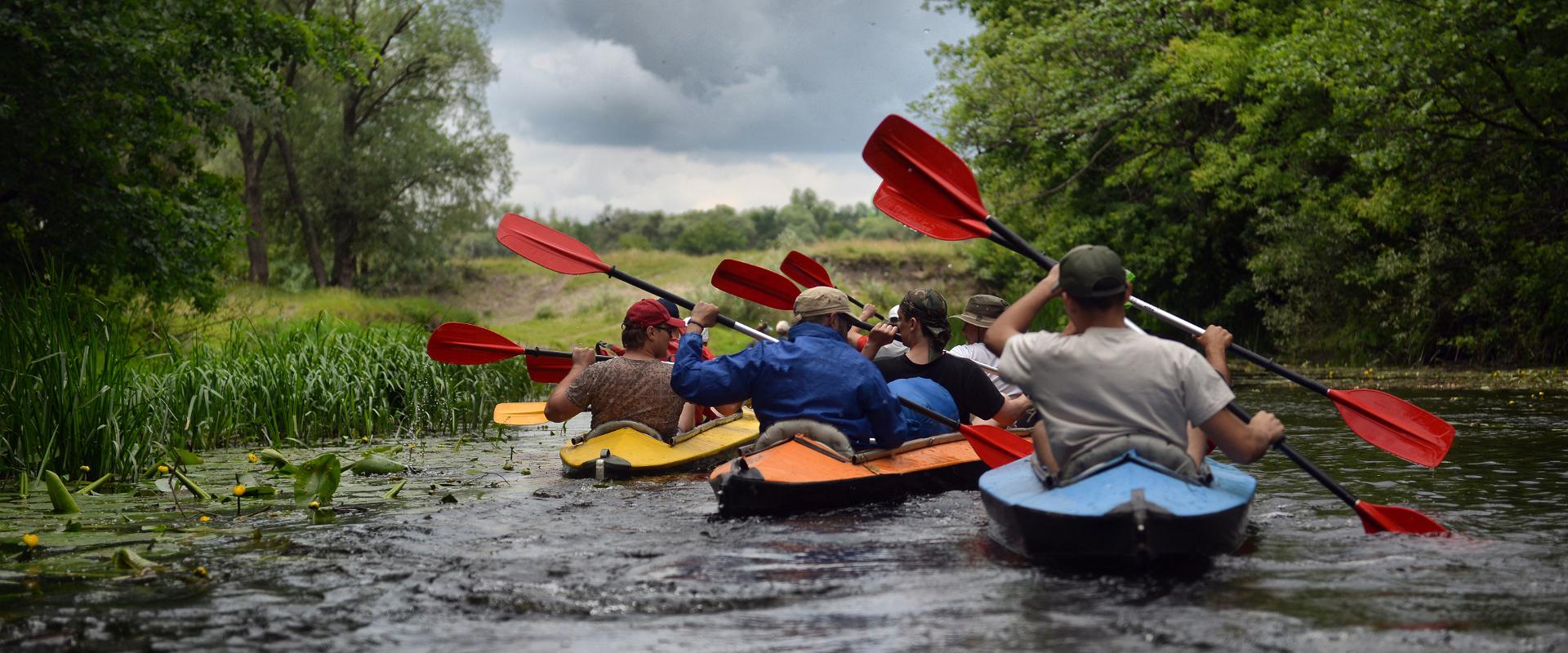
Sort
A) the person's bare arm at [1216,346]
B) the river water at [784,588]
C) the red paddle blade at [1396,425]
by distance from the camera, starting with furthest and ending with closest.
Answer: the red paddle blade at [1396,425], the person's bare arm at [1216,346], the river water at [784,588]

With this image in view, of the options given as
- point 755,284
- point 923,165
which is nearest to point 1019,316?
point 923,165

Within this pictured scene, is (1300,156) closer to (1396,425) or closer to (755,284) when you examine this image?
(755,284)

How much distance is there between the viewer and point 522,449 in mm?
10055

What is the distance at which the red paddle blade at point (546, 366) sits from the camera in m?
9.24

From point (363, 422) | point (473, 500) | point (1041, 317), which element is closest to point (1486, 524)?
point (473, 500)

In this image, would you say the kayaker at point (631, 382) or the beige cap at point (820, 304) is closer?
the beige cap at point (820, 304)

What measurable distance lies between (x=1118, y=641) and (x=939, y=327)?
3.78 m

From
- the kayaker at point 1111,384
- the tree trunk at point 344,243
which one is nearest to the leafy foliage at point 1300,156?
the kayaker at point 1111,384

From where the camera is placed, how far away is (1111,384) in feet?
14.5

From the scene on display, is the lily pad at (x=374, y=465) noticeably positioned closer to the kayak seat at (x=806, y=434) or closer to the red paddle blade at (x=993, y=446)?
the kayak seat at (x=806, y=434)

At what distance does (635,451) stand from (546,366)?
75.9 inches

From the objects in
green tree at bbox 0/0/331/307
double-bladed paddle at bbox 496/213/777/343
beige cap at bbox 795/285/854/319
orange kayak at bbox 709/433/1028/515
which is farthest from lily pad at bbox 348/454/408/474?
green tree at bbox 0/0/331/307

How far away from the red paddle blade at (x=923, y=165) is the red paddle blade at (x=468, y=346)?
148 inches

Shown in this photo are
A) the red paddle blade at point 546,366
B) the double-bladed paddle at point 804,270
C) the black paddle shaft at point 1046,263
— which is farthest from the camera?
the double-bladed paddle at point 804,270
